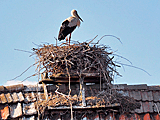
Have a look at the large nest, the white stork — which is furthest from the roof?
the white stork

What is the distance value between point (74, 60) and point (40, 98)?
99 cm

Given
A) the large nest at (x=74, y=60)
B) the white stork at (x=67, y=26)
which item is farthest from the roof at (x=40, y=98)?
the white stork at (x=67, y=26)

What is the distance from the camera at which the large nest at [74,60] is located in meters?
5.70

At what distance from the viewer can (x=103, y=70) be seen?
223 inches

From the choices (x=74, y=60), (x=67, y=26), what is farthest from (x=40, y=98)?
(x=67, y=26)

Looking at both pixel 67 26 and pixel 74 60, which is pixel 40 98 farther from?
pixel 67 26

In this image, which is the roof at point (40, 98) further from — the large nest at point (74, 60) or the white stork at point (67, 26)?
the white stork at point (67, 26)

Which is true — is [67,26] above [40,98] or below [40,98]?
above

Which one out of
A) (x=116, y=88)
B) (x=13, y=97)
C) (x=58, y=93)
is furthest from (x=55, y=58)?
(x=116, y=88)

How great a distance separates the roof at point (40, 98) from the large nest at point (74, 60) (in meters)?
0.39

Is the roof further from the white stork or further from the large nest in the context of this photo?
the white stork

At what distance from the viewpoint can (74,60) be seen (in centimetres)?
574

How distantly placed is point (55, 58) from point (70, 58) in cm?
30

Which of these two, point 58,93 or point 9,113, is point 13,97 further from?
point 58,93
